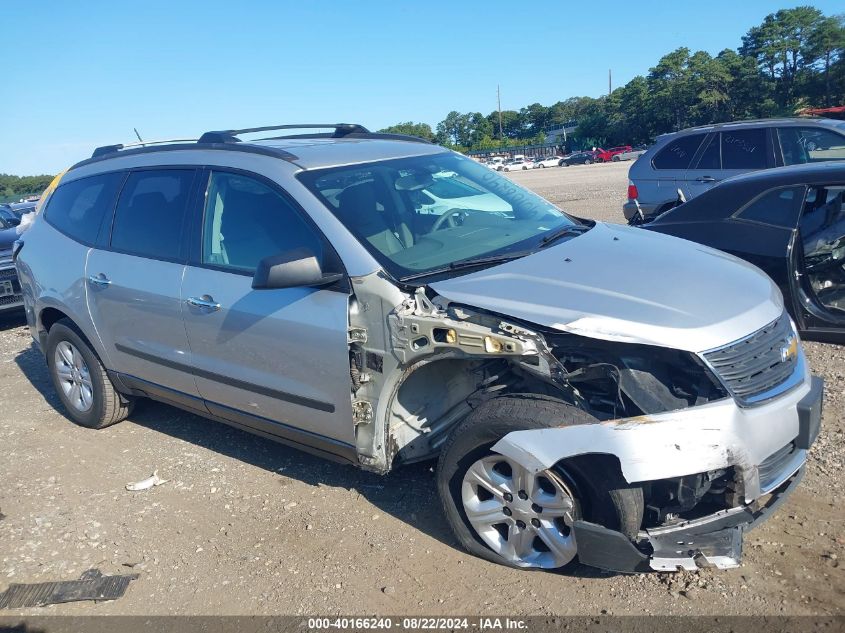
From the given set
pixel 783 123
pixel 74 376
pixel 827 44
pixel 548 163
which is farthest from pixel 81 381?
pixel 827 44

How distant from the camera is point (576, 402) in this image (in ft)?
10.2

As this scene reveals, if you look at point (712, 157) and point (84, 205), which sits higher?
point (84, 205)

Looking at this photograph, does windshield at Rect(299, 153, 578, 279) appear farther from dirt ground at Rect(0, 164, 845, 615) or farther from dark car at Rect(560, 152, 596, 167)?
dark car at Rect(560, 152, 596, 167)

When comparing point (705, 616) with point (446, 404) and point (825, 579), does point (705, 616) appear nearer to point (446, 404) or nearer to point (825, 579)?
point (825, 579)

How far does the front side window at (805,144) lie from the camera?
9.01 meters

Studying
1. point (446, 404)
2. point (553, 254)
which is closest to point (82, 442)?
point (446, 404)

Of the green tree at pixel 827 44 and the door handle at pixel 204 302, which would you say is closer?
the door handle at pixel 204 302

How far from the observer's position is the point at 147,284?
4.39 m

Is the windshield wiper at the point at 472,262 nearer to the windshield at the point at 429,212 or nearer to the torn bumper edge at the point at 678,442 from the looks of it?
the windshield at the point at 429,212

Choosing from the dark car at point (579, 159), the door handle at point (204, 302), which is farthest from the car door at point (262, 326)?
the dark car at point (579, 159)

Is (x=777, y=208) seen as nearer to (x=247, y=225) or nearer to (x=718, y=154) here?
(x=247, y=225)

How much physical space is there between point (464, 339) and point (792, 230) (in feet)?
11.7

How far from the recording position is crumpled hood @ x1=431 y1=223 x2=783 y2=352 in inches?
114

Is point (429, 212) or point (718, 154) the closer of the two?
point (429, 212)
